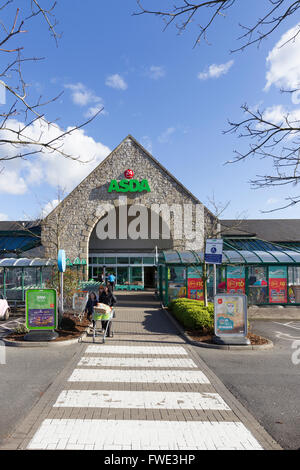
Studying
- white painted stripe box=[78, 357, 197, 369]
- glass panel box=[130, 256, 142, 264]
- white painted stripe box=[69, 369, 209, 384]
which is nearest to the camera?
white painted stripe box=[69, 369, 209, 384]

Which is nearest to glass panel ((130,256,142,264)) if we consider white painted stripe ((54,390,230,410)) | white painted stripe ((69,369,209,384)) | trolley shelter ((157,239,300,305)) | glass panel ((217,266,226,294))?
glass panel ((217,266,226,294))

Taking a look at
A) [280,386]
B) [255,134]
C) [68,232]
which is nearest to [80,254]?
[68,232]

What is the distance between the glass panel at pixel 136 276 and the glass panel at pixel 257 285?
51.8 ft

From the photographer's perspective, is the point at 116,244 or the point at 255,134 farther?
the point at 116,244

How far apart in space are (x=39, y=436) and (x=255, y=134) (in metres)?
4.68

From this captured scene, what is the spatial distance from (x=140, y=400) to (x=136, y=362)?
7.99ft

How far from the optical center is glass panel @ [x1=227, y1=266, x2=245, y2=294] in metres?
18.5

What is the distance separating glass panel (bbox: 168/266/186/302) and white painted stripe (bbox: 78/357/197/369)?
1017cm

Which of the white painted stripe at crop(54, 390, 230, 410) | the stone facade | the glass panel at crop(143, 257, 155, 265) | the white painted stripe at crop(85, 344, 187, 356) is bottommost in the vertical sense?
the white painted stripe at crop(85, 344, 187, 356)

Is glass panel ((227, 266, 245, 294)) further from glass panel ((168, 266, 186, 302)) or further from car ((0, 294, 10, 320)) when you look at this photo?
car ((0, 294, 10, 320))

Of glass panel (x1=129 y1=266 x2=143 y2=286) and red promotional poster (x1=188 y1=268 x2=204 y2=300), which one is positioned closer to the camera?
red promotional poster (x1=188 y1=268 x2=204 y2=300)

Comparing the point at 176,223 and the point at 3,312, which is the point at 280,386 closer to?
the point at 3,312

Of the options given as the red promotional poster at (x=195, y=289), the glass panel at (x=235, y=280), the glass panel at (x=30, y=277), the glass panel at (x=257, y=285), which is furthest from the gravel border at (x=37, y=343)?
the glass panel at (x=30, y=277)

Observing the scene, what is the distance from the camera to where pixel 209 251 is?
438 inches
